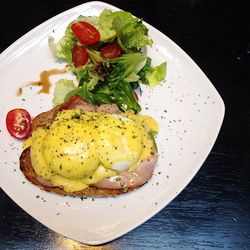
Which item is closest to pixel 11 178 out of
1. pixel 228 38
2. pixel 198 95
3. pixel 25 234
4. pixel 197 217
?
pixel 25 234

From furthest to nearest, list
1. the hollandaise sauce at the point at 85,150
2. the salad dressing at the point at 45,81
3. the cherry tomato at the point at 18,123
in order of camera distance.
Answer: the salad dressing at the point at 45,81 → the cherry tomato at the point at 18,123 → the hollandaise sauce at the point at 85,150

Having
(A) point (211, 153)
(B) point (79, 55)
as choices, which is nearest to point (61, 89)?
(B) point (79, 55)

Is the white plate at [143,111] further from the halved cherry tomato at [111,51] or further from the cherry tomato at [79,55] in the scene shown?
the halved cherry tomato at [111,51]

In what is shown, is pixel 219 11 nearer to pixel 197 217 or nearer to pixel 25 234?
pixel 197 217

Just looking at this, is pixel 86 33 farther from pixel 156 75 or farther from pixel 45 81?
pixel 156 75

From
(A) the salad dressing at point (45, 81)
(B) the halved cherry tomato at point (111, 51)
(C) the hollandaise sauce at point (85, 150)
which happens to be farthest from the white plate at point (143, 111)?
(B) the halved cherry tomato at point (111, 51)

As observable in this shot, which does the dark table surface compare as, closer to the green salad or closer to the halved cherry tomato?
the green salad
